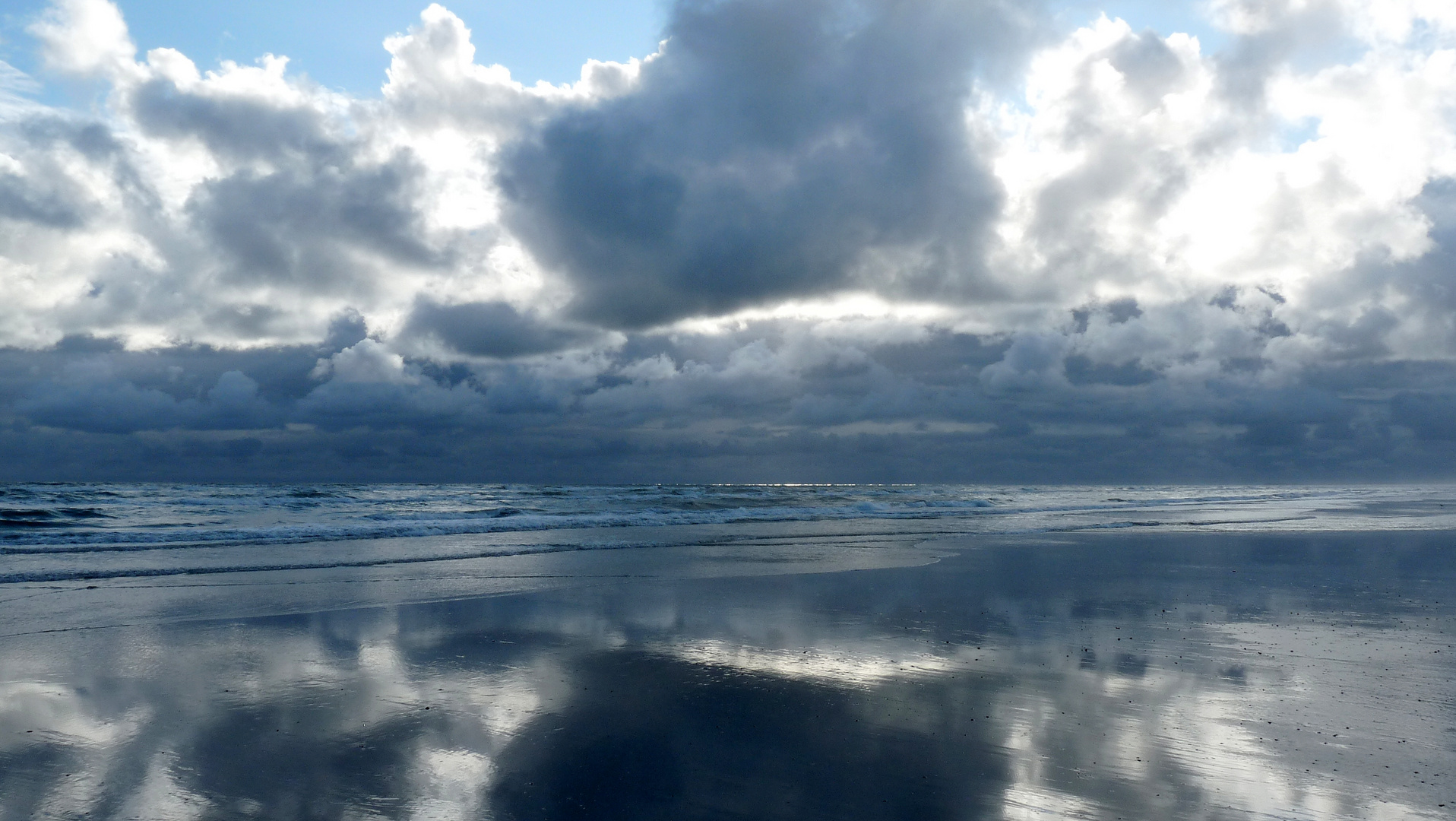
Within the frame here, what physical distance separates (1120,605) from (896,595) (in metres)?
4.02

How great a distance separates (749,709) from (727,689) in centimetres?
85

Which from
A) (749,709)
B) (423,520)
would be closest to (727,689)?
(749,709)

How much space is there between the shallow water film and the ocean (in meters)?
0.04

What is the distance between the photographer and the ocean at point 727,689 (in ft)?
21.3

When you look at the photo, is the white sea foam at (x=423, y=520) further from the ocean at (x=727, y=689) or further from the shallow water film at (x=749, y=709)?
the shallow water film at (x=749, y=709)

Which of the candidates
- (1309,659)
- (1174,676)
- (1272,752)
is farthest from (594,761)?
(1309,659)

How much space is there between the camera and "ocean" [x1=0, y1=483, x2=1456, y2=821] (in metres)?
6.50

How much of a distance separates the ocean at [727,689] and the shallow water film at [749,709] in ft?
0.14

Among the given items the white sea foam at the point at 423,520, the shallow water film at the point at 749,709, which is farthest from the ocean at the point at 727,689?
the white sea foam at the point at 423,520

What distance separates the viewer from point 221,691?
30.5 ft

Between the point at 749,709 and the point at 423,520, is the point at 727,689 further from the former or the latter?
the point at 423,520

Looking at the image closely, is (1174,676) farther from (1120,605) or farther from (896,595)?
(896,595)

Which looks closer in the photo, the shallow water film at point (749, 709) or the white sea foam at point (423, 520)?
the shallow water film at point (749, 709)

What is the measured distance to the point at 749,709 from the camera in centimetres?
866
